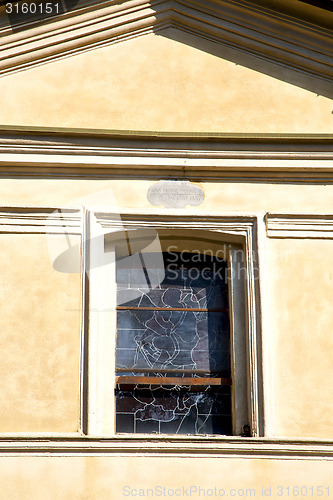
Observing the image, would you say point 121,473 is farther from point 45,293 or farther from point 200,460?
point 45,293

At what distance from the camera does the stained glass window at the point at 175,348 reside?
327 inches

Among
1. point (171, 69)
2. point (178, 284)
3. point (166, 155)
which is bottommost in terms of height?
point (178, 284)

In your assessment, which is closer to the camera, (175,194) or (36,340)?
(36,340)

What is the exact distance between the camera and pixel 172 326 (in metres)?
8.58

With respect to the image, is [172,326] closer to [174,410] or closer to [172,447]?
[174,410]

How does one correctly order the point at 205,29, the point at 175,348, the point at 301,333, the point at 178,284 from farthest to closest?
the point at 205,29, the point at 178,284, the point at 175,348, the point at 301,333

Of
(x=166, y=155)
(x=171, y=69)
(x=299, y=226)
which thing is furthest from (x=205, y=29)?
(x=299, y=226)

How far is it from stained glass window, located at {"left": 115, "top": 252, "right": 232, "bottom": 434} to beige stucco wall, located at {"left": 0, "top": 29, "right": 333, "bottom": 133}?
3.95ft

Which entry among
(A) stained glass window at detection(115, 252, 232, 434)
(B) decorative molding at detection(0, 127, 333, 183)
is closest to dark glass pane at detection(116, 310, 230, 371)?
(A) stained glass window at detection(115, 252, 232, 434)

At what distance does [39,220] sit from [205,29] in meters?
2.30

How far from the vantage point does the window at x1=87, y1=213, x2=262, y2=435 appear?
325 inches

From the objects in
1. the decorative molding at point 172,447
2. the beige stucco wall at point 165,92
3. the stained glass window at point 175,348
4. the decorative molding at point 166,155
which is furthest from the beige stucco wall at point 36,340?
the beige stucco wall at point 165,92

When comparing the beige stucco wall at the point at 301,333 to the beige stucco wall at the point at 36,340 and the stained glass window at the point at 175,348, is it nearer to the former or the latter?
the stained glass window at the point at 175,348

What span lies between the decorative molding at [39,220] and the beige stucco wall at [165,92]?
2.63 feet
